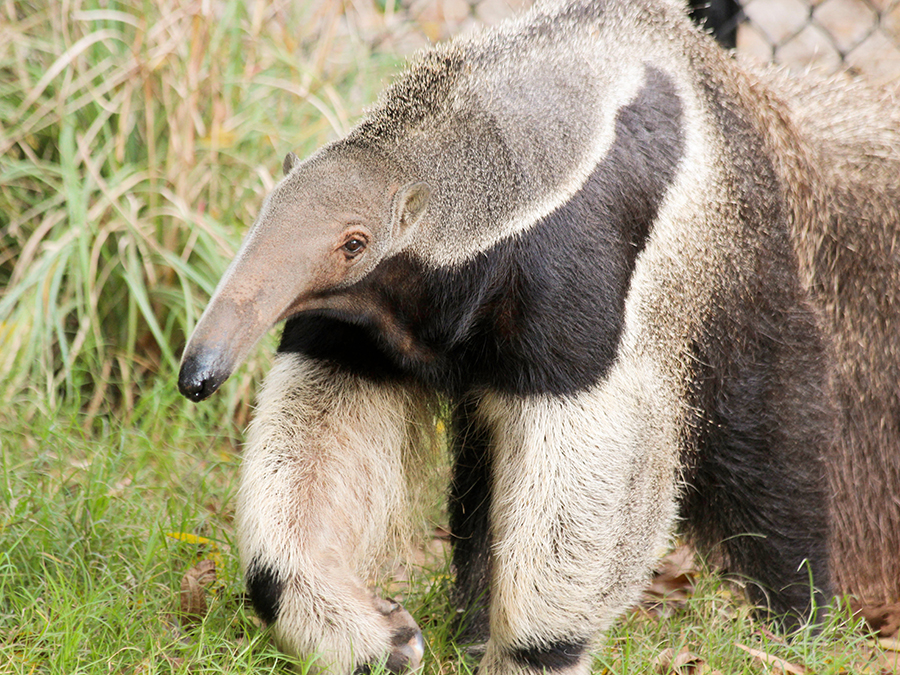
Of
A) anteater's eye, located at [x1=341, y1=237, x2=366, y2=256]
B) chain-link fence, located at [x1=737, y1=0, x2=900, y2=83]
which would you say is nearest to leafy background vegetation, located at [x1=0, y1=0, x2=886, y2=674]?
anteater's eye, located at [x1=341, y1=237, x2=366, y2=256]

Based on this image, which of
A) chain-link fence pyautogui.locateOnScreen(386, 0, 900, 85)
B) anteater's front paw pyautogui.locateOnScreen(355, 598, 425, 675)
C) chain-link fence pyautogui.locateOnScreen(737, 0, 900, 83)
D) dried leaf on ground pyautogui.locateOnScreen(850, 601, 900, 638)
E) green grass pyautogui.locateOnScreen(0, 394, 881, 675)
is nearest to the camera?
anteater's front paw pyautogui.locateOnScreen(355, 598, 425, 675)

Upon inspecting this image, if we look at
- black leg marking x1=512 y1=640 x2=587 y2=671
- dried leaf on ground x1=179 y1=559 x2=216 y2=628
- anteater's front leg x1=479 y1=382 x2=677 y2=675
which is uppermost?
anteater's front leg x1=479 y1=382 x2=677 y2=675

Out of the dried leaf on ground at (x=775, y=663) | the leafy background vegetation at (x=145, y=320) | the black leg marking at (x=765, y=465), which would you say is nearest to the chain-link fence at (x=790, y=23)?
the leafy background vegetation at (x=145, y=320)

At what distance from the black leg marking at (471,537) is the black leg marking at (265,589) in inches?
33.2

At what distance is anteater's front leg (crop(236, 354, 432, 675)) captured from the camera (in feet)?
10.9

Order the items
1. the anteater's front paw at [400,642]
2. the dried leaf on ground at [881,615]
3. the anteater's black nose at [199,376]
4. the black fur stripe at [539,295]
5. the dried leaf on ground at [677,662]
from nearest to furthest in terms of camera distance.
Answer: the anteater's black nose at [199,376] < the black fur stripe at [539,295] < the anteater's front paw at [400,642] < the dried leaf on ground at [677,662] < the dried leaf on ground at [881,615]

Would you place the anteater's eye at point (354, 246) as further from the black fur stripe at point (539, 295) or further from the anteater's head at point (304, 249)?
the black fur stripe at point (539, 295)

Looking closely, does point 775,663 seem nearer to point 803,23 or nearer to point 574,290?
point 574,290

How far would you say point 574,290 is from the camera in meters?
3.23

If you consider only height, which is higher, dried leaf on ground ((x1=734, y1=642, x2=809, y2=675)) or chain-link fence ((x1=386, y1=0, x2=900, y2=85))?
chain-link fence ((x1=386, y1=0, x2=900, y2=85))

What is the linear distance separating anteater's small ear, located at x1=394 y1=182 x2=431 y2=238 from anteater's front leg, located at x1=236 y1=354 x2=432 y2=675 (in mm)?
640

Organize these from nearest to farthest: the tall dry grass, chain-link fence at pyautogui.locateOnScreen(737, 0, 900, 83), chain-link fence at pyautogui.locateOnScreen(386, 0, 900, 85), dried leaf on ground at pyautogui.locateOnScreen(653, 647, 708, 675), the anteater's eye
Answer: the anteater's eye, dried leaf on ground at pyautogui.locateOnScreen(653, 647, 708, 675), the tall dry grass, chain-link fence at pyautogui.locateOnScreen(386, 0, 900, 85), chain-link fence at pyautogui.locateOnScreen(737, 0, 900, 83)

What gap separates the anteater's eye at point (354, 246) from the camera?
3102 millimetres

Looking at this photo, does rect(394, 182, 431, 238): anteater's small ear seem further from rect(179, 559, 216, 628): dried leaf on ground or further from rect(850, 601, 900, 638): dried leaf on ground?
rect(850, 601, 900, 638): dried leaf on ground
